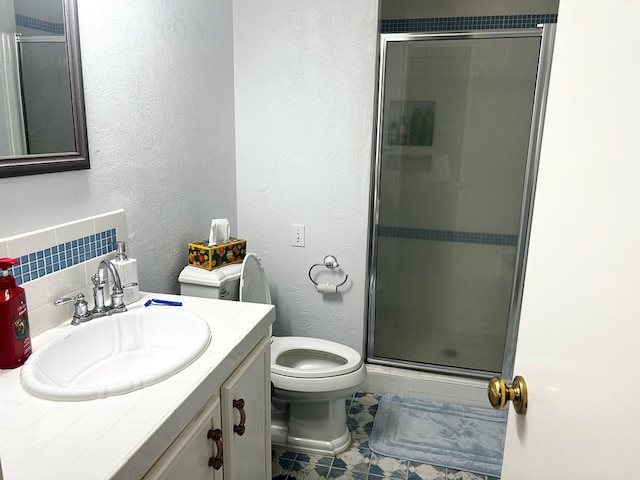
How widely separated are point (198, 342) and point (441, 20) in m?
2.52

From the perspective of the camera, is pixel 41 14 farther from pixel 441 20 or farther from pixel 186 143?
pixel 441 20

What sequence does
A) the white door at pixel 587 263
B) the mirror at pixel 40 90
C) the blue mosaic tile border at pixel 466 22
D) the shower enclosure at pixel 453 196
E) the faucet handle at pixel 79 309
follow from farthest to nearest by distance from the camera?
the blue mosaic tile border at pixel 466 22 < the shower enclosure at pixel 453 196 < the faucet handle at pixel 79 309 < the mirror at pixel 40 90 < the white door at pixel 587 263

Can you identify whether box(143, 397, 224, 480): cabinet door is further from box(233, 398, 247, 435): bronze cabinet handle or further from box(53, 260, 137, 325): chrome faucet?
box(53, 260, 137, 325): chrome faucet

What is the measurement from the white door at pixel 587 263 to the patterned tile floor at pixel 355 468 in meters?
1.32

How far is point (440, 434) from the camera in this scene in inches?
90.1

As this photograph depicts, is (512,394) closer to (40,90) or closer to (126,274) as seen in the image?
(126,274)

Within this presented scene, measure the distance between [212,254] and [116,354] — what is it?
661 millimetres

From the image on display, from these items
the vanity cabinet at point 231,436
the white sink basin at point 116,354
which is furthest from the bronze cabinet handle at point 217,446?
the white sink basin at point 116,354

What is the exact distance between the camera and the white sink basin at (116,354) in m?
1.01

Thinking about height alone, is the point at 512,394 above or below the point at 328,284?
above

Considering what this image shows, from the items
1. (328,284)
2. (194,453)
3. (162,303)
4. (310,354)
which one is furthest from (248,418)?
(328,284)

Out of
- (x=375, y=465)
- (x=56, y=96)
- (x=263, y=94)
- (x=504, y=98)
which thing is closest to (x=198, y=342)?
(x=56, y=96)

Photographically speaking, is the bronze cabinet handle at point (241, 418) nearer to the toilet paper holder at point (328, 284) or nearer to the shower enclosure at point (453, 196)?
the toilet paper holder at point (328, 284)

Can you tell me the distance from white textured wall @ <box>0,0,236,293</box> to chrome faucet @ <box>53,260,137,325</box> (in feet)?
0.62
